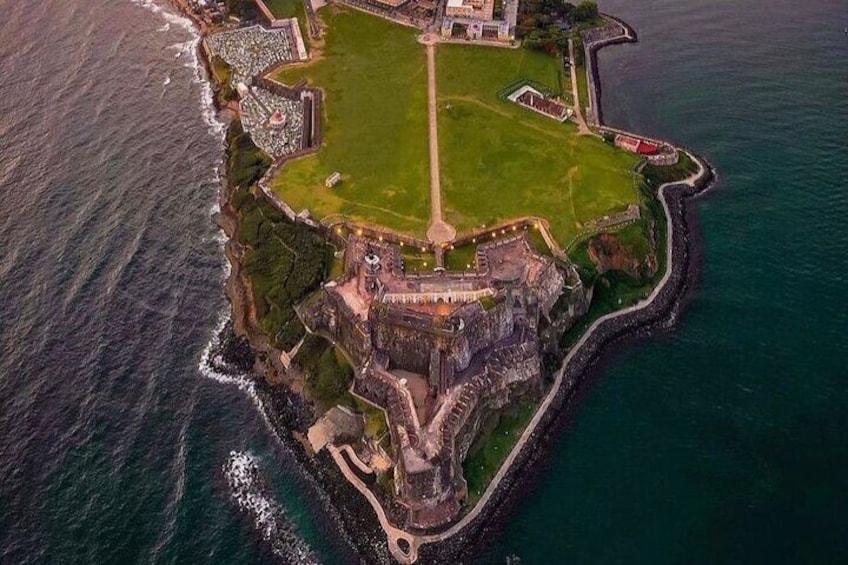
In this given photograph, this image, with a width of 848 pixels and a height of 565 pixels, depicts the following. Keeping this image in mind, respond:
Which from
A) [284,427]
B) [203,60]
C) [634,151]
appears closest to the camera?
[284,427]

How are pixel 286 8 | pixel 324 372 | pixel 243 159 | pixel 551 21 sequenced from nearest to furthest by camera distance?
pixel 324 372
pixel 243 159
pixel 551 21
pixel 286 8

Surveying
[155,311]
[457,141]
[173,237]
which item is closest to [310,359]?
[155,311]

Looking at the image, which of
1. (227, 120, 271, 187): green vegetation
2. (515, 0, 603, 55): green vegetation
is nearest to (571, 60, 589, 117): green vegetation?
(515, 0, 603, 55): green vegetation

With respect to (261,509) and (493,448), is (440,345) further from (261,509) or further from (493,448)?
(261,509)

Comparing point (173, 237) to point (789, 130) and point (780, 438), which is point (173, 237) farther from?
point (789, 130)

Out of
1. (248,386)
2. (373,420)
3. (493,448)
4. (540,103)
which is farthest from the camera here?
(540,103)

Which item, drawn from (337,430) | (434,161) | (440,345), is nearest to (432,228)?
(434,161)

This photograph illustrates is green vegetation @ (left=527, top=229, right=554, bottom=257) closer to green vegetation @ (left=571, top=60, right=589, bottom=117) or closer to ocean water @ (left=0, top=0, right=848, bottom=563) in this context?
ocean water @ (left=0, top=0, right=848, bottom=563)

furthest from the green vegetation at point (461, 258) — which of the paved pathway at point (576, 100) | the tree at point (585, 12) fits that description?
the tree at point (585, 12)
